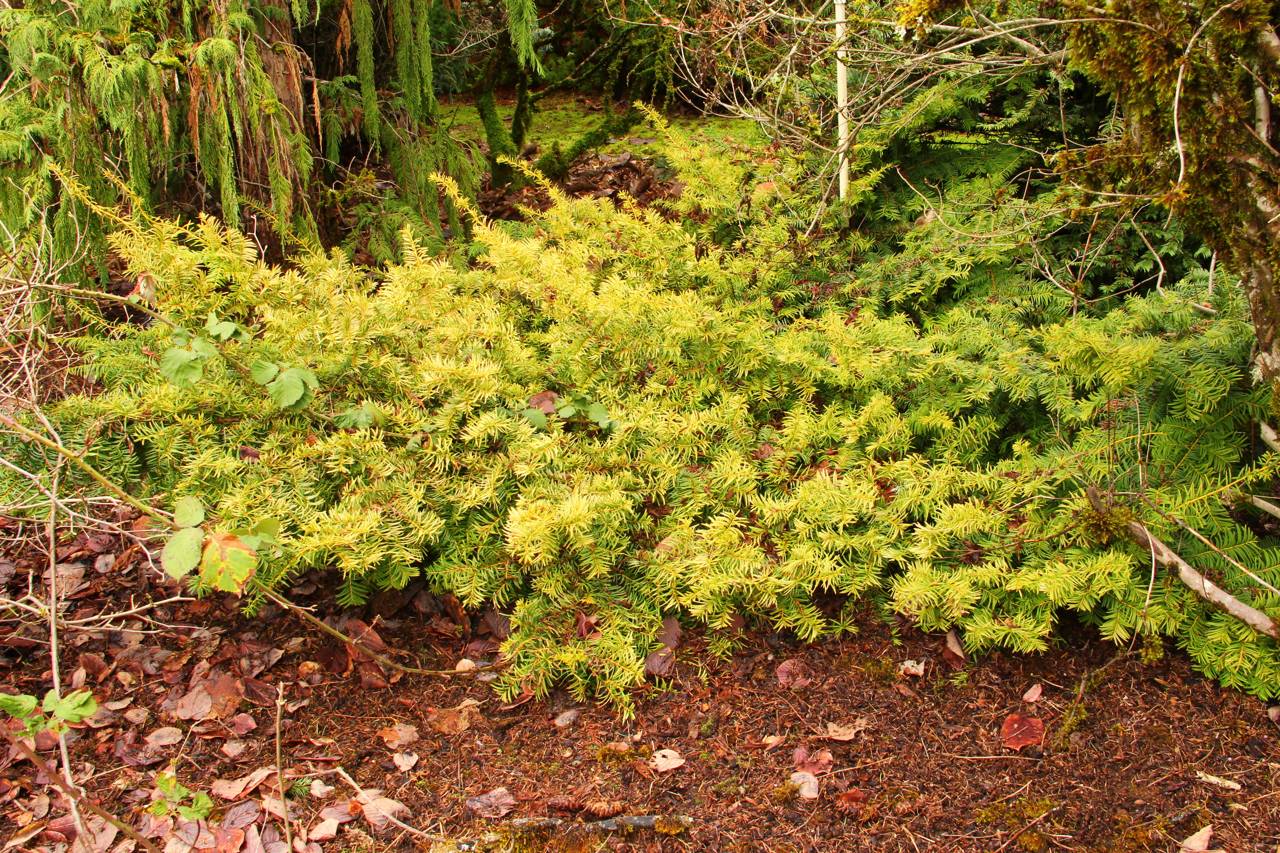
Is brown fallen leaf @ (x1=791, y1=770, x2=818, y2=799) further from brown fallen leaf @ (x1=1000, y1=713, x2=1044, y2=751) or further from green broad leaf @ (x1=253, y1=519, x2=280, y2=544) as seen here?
green broad leaf @ (x1=253, y1=519, x2=280, y2=544)

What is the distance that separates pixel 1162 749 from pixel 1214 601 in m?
0.37

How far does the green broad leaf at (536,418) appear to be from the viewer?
253 centimetres

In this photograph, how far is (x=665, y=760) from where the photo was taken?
6.86ft

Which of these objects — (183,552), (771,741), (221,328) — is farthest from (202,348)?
(771,741)

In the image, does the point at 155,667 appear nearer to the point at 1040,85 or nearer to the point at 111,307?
the point at 111,307

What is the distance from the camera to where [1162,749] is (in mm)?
2018

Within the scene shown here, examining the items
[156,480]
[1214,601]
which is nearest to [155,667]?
[156,480]

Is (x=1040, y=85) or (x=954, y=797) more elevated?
(x=1040, y=85)

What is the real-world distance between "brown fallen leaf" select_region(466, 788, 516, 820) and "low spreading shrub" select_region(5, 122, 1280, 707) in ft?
0.93

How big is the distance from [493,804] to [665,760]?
410 mm

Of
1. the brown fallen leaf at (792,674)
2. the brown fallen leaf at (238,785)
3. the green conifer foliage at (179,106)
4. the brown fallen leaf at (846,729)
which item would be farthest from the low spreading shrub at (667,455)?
the green conifer foliage at (179,106)

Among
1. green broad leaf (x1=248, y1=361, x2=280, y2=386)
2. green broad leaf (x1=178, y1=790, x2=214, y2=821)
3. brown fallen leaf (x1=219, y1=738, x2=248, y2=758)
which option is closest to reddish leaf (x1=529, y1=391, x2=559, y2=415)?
green broad leaf (x1=248, y1=361, x2=280, y2=386)

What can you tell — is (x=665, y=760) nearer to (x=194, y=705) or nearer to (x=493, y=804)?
(x=493, y=804)

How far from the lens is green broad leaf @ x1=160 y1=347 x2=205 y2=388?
2197mm
